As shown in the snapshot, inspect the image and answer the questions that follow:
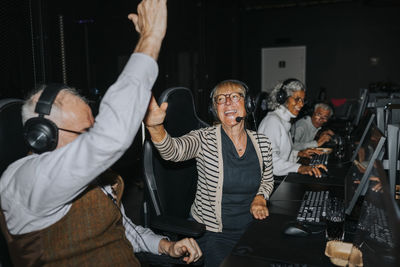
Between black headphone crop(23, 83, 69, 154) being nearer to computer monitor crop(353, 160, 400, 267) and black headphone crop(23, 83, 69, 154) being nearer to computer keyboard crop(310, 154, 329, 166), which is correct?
computer monitor crop(353, 160, 400, 267)

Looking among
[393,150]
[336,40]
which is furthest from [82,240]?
[336,40]

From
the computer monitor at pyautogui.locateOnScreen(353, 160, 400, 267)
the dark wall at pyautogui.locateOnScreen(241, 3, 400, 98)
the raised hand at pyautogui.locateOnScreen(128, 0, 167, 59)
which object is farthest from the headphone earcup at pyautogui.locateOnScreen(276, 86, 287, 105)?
the dark wall at pyautogui.locateOnScreen(241, 3, 400, 98)

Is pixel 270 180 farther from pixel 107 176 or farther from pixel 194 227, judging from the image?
pixel 107 176

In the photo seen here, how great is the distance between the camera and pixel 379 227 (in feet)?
2.97

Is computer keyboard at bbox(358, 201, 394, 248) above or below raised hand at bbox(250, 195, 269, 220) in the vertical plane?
above

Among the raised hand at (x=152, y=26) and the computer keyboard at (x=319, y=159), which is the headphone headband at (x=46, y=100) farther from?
the computer keyboard at (x=319, y=159)

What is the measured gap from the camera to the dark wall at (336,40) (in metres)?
7.77

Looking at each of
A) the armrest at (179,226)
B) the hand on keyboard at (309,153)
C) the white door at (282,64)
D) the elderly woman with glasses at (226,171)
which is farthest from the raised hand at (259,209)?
the white door at (282,64)

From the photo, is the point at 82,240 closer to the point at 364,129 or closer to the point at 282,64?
the point at 364,129

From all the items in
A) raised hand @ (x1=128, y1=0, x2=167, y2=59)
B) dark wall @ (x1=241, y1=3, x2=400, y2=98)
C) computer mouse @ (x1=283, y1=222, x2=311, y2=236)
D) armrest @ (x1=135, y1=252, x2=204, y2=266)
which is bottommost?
armrest @ (x1=135, y1=252, x2=204, y2=266)

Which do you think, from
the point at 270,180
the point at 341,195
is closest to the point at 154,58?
the point at 270,180

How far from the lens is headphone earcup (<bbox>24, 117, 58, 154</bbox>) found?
0.96m

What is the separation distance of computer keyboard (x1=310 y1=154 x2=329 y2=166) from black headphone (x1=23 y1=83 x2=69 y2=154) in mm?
1932

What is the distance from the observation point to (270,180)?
1824mm
